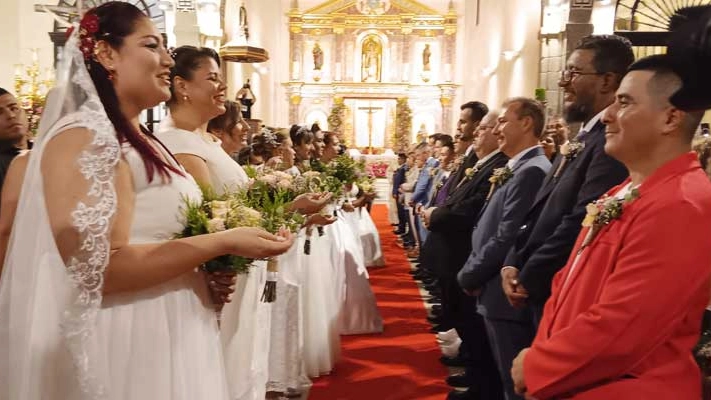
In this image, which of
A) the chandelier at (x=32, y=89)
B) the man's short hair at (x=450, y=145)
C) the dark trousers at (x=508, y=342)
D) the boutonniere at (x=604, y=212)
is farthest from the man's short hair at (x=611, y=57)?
the chandelier at (x=32, y=89)

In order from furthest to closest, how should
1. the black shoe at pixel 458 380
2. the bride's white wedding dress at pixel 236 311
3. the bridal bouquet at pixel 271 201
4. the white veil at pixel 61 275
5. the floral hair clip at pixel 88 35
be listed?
1. the black shoe at pixel 458 380
2. the bride's white wedding dress at pixel 236 311
3. the bridal bouquet at pixel 271 201
4. the floral hair clip at pixel 88 35
5. the white veil at pixel 61 275

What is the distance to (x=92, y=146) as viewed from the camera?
63.6 inches

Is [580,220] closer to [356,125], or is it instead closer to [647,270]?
[647,270]

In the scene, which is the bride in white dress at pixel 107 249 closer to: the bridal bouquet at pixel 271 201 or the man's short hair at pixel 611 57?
the bridal bouquet at pixel 271 201

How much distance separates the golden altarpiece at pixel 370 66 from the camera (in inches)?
910

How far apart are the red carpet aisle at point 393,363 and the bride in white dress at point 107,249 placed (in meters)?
2.58

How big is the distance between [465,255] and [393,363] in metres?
1.14

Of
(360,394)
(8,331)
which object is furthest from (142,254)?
(360,394)

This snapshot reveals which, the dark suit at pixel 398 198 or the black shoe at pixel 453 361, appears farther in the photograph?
the dark suit at pixel 398 198

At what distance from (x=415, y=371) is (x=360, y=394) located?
2.20ft

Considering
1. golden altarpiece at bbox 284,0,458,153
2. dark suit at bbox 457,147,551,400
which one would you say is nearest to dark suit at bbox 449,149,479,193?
dark suit at bbox 457,147,551,400

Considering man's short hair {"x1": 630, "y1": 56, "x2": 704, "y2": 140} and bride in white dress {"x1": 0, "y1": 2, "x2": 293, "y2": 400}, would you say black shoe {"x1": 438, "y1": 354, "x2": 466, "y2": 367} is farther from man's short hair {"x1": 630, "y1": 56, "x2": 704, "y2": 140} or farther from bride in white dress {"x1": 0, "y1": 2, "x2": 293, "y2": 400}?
man's short hair {"x1": 630, "y1": 56, "x2": 704, "y2": 140}

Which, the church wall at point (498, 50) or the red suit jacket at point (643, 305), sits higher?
the church wall at point (498, 50)

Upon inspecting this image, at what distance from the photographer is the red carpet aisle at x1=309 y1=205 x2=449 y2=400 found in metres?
4.45
